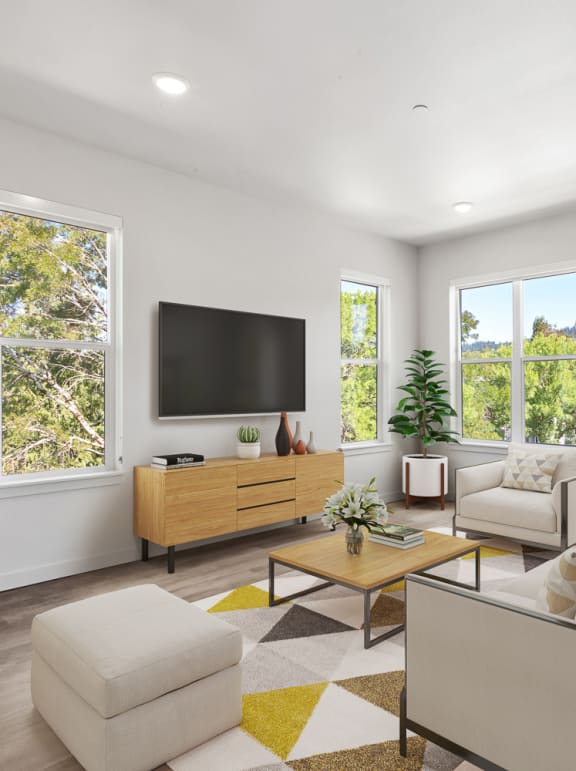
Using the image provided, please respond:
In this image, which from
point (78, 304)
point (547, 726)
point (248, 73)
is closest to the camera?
point (547, 726)

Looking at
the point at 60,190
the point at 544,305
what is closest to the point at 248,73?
the point at 60,190

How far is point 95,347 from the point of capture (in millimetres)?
3723

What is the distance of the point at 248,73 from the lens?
9.15 feet

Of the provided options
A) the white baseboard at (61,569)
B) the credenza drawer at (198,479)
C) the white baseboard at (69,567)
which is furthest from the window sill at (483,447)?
the white baseboard at (61,569)

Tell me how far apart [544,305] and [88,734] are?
5.06m

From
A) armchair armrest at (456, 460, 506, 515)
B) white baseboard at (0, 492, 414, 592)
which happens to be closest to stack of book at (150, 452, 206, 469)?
white baseboard at (0, 492, 414, 592)

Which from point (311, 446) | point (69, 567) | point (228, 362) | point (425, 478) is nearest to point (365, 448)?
point (425, 478)

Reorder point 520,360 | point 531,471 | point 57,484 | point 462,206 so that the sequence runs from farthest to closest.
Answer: point 520,360 → point 462,206 → point 531,471 → point 57,484

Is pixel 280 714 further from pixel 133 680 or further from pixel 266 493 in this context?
pixel 266 493

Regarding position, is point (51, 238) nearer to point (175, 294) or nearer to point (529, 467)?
point (175, 294)

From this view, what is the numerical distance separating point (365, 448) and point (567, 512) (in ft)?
7.15

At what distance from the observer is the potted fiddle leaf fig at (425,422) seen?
546 centimetres

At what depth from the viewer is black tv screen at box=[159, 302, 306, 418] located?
3984 mm

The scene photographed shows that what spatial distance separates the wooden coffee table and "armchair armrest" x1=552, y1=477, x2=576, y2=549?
2.89 feet
